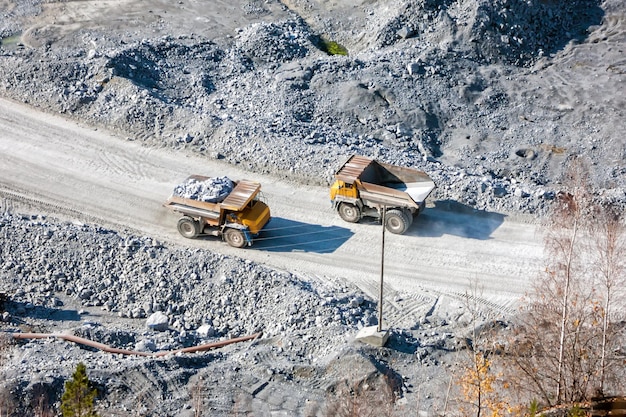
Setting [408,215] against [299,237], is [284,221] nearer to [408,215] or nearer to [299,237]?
[299,237]

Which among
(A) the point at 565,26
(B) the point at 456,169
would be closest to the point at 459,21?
(A) the point at 565,26

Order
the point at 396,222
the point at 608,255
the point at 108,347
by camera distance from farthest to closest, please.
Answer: the point at 396,222
the point at 108,347
the point at 608,255

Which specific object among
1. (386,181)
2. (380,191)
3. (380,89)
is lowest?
(380,191)

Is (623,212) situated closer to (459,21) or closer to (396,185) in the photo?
(396,185)

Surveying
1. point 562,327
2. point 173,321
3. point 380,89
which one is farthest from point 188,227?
point 562,327

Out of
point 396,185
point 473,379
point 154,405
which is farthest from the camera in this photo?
point 396,185
